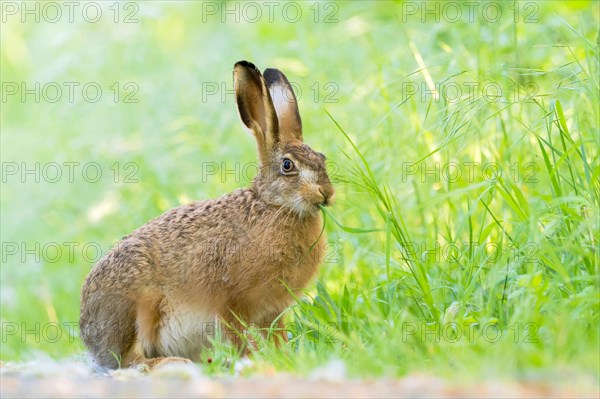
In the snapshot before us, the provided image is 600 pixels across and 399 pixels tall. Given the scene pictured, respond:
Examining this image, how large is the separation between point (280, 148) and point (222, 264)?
694 mm

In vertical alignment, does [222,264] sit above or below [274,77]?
below

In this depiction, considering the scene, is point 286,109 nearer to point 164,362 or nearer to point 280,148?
point 280,148

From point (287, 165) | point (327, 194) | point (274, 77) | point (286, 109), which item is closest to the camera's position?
point (327, 194)

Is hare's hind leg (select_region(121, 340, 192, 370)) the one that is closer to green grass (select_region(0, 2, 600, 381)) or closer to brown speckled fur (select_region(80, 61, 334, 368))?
brown speckled fur (select_region(80, 61, 334, 368))

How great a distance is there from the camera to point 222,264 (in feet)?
17.5

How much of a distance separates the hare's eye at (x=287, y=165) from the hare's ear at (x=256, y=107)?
17 centimetres

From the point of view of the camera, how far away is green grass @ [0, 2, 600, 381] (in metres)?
4.22

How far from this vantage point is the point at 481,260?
4.74 m

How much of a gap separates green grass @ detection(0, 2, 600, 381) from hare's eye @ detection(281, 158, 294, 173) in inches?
9.8

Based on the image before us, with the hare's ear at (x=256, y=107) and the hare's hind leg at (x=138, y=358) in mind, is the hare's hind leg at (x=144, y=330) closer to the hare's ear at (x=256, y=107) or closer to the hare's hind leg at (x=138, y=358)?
the hare's hind leg at (x=138, y=358)

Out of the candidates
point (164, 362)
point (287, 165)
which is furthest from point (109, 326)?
point (287, 165)

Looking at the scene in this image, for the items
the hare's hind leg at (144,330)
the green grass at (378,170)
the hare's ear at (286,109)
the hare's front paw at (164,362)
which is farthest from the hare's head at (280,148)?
the hare's front paw at (164,362)

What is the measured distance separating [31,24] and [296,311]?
8.57m

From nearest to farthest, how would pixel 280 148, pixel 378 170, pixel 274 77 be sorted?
1. pixel 280 148
2. pixel 274 77
3. pixel 378 170
